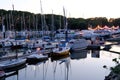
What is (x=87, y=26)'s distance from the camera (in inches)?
5044

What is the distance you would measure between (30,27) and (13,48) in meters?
32.7

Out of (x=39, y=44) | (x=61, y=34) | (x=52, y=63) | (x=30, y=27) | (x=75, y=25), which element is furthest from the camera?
(x=75, y=25)

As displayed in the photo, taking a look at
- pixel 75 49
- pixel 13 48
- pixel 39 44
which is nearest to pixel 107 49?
pixel 75 49

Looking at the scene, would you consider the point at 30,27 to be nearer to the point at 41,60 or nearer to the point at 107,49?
the point at 107,49

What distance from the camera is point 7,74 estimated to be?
29.5 metres

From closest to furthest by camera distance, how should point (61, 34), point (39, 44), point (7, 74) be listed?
point (7, 74) < point (39, 44) < point (61, 34)

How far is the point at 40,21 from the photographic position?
9044 cm

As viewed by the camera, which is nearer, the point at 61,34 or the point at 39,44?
the point at 39,44

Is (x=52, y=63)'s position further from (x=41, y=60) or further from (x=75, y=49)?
(x=75, y=49)

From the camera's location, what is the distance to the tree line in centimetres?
8447

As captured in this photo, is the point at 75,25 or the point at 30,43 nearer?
the point at 30,43

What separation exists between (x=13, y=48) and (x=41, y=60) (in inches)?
629

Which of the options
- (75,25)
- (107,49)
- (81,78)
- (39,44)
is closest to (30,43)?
(39,44)

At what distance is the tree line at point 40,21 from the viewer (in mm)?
84475
